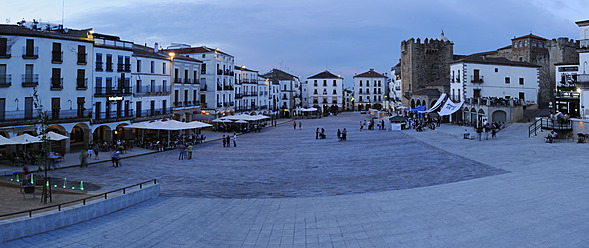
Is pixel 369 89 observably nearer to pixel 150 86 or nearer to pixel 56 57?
pixel 150 86

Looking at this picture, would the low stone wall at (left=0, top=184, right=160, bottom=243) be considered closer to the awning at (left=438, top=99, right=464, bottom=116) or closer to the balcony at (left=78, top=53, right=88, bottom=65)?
the balcony at (left=78, top=53, right=88, bottom=65)

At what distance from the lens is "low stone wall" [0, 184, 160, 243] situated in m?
10.8

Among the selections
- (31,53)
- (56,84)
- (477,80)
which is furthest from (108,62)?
(477,80)

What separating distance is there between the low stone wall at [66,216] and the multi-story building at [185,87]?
3537 centimetres

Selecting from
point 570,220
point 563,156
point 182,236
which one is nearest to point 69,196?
point 182,236

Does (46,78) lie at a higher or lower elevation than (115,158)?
higher

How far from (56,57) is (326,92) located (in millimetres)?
88834

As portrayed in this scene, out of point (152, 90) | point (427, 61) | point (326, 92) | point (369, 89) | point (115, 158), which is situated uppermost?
point (427, 61)

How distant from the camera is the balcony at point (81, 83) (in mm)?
33062

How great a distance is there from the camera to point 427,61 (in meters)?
79.5

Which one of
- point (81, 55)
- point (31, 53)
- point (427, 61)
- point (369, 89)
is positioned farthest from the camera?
point (369, 89)

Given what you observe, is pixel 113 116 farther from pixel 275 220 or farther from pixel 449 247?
pixel 449 247

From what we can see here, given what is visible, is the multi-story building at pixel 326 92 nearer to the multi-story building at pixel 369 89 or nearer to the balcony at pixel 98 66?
the multi-story building at pixel 369 89

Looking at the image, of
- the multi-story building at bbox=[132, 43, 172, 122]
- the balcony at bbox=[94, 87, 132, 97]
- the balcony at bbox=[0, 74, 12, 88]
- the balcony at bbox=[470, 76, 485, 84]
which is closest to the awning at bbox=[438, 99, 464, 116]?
the balcony at bbox=[470, 76, 485, 84]
